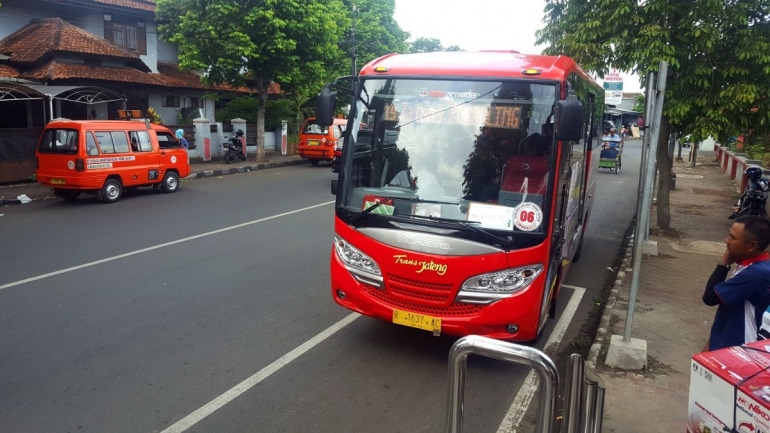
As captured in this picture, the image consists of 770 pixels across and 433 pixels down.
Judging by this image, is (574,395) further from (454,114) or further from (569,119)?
A: (454,114)

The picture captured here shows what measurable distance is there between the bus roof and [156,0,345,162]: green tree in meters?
15.4

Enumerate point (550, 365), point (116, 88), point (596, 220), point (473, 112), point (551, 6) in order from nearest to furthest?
1. point (550, 365)
2. point (473, 112)
3. point (551, 6)
4. point (596, 220)
5. point (116, 88)

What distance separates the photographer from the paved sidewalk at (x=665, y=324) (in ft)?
14.5

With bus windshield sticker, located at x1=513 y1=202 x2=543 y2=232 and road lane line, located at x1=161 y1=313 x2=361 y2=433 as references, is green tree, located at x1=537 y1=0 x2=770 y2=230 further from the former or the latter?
road lane line, located at x1=161 y1=313 x2=361 y2=433

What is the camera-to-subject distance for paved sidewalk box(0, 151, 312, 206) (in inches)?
561

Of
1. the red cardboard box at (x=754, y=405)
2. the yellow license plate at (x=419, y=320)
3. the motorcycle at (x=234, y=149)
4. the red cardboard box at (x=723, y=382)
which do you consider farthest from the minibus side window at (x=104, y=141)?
the red cardboard box at (x=754, y=405)

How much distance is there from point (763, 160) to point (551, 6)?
12152 mm

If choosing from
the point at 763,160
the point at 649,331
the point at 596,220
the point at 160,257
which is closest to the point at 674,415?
the point at 649,331

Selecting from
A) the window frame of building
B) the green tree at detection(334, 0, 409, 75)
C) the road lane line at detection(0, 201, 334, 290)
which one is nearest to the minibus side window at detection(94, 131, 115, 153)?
the road lane line at detection(0, 201, 334, 290)

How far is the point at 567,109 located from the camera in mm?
4473

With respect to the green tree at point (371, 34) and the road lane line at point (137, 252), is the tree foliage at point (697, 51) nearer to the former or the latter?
the road lane line at point (137, 252)

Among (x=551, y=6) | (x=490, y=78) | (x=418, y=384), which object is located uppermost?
(x=551, y=6)

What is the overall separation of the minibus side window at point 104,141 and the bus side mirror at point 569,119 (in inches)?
470

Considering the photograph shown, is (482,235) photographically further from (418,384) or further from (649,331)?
(649,331)
